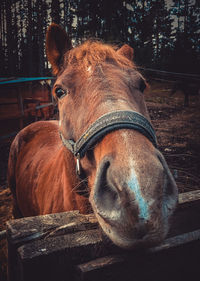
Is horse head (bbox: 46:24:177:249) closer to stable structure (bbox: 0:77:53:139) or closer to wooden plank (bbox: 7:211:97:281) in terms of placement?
wooden plank (bbox: 7:211:97:281)

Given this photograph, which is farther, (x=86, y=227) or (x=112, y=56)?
(x=112, y=56)

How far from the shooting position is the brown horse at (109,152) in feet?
2.89

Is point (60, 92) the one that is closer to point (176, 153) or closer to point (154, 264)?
point (154, 264)

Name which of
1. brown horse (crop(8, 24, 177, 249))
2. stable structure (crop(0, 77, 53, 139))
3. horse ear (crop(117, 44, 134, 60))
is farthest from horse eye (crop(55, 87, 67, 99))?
stable structure (crop(0, 77, 53, 139))

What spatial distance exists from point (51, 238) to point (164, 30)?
46.5 meters

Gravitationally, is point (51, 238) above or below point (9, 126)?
above

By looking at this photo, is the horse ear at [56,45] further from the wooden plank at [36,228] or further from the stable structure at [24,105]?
the stable structure at [24,105]

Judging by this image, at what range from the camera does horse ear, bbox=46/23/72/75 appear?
223 centimetres

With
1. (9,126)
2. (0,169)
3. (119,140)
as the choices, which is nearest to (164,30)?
(9,126)

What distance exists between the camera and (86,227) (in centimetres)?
118

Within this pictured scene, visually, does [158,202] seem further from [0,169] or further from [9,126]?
[9,126]

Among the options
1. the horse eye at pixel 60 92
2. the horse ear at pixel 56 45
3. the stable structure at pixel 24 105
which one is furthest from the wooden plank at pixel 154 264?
the stable structure at pixel 24 105

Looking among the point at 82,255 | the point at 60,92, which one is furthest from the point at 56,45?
the point at 82,255

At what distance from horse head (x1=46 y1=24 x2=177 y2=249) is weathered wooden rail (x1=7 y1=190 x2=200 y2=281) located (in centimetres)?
11
